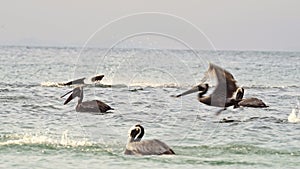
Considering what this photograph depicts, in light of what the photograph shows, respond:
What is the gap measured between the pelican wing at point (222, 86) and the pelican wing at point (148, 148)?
167cm

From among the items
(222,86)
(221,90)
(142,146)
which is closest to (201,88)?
(221,90)

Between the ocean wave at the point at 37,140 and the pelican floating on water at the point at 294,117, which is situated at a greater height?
Result: the ocean wave at the point at 37,140

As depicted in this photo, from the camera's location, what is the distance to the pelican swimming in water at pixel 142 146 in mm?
14961

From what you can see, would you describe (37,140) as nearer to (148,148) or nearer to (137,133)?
(137,133)

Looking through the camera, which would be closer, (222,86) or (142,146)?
(142,146)

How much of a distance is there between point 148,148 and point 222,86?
6.53 ft

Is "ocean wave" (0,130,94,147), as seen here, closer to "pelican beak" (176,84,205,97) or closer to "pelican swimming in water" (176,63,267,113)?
"pelican beak" (176,84,205,97)

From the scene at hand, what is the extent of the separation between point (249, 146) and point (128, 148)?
309cm

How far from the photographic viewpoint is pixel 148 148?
49.1 ft

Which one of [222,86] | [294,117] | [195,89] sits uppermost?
[222,86]

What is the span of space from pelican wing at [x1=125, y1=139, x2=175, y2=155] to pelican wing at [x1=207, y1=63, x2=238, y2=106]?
5.48ft

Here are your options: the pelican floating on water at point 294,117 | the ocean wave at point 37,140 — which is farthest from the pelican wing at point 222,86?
the pelican floating on water at point 294,117

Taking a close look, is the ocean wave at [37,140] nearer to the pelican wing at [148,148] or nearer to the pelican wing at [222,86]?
the pelican wing at [148,148]

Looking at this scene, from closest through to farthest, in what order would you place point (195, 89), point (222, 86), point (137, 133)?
point (137, 133) < point (222, 86) < point (195, 89)
